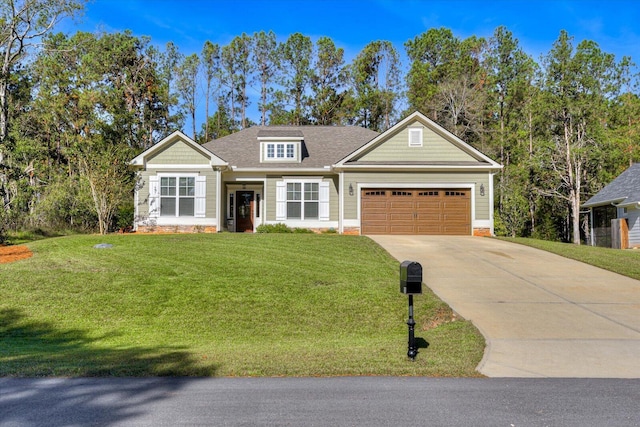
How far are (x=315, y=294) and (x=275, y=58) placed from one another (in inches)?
1419

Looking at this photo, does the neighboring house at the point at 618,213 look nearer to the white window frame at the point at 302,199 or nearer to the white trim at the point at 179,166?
the white window frame at the point at 302,199

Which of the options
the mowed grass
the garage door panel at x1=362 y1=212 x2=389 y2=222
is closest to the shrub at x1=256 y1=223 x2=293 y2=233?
the garage door panel at x1=362 y1=212 x2=389 y2=222

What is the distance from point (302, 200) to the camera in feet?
72.0

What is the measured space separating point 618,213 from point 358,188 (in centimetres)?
1462

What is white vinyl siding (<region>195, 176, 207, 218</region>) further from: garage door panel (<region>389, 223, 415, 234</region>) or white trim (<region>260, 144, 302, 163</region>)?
garage door panel (<region>389, 223, 415, 234</region>)

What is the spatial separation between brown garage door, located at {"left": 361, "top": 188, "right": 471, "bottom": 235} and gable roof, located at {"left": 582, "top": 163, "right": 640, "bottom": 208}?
894 centimetres

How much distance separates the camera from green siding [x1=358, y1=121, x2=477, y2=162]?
21.2 meters

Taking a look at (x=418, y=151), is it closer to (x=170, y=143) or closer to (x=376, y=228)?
(x=376, y=228)

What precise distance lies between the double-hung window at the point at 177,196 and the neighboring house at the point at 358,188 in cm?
4

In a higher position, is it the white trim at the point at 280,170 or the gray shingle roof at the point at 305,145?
the gray shingle roof at the point at 305,145

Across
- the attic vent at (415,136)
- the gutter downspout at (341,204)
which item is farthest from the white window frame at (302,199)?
the attic vent at (415,136)

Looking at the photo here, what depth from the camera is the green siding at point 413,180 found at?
2073cm

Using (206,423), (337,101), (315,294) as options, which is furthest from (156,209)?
(337,101)

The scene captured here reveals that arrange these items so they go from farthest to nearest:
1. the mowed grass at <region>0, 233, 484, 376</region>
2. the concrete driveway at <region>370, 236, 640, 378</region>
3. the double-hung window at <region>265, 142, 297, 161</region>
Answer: the double-hung window at <region>265, 142, 297, 161</region>, the concrete driveway at <region>370, 236, 640, 378</region>, the mowed grass at <region>0, 233, 484, 376</region>
